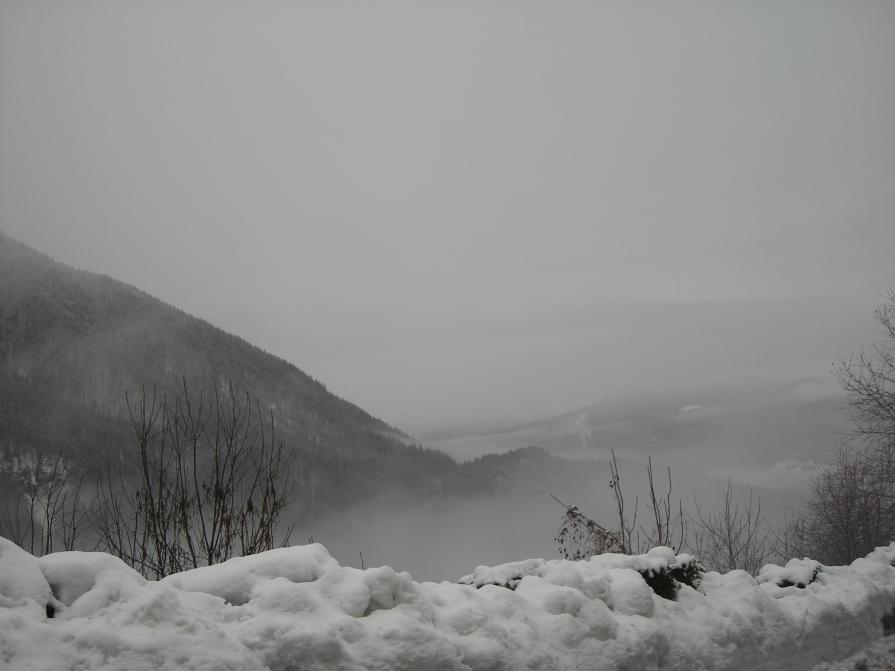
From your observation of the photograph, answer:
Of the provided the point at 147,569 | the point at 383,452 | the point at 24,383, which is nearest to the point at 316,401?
the point at 383,452

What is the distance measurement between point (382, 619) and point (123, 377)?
4910 inches

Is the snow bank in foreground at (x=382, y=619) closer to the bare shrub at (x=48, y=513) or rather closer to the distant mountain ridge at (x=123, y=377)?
the bare shrub at (x=48, y=513)

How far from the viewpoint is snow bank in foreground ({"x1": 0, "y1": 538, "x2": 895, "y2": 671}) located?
93.0 inches

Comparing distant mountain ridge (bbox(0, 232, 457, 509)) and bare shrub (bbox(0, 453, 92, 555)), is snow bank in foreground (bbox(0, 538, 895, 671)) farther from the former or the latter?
distant mountain ridge (bbox(0, 232, 457, 509))

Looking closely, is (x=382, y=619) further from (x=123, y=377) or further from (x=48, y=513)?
(x=123, y=377)

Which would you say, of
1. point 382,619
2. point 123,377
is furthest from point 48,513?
point 123,377

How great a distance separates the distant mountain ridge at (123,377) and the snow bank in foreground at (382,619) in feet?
311

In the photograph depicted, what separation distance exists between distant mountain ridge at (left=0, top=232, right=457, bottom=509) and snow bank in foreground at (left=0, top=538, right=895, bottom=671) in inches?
3730

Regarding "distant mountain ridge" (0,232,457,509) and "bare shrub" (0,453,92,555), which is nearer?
"bare shrub" (0,453,92,555)

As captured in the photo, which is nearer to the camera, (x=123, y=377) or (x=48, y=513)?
(x=48, y=513)

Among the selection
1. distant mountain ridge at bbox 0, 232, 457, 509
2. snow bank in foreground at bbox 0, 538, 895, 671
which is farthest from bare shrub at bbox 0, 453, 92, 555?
distant mountain ridge at bbox 0, 232, 457, 509

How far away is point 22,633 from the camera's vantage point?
219 centimetres

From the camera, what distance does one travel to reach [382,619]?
3.06 metres

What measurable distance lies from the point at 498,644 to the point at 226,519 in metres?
3.56
